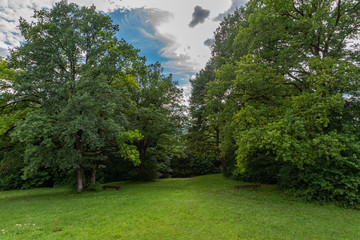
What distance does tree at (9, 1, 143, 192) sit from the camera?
1055cm

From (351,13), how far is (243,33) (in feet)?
19.0

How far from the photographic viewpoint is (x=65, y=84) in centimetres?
1147

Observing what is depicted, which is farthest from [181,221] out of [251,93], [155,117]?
[155,117]

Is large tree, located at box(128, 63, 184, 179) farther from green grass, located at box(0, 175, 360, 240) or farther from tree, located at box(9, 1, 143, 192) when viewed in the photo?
green grass, located at box(0, 175, 360, 240)

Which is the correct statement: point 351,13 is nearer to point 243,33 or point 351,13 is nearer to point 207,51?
point 243,33

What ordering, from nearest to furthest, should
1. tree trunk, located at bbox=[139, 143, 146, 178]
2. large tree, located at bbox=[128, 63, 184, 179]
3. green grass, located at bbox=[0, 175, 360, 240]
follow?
green grass, located at bbox=[0, 175, 360, 240] → large tree, located at bbox=[128, 63, 184, 179] → tree trunk, located at bbox=[139, 143, 146, 178]

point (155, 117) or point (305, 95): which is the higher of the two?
point (155, 117)

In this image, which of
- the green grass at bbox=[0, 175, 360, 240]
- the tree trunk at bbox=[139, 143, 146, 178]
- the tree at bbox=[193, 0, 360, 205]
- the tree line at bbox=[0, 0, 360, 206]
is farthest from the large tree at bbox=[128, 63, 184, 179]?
the green grass at bbox=[0, 175, 360, 240]

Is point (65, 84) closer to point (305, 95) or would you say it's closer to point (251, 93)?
point (251, 93)

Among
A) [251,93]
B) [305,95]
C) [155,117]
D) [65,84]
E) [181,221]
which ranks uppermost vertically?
[65,84]

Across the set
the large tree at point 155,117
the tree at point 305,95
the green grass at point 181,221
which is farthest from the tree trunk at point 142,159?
the green grass at point 181,221

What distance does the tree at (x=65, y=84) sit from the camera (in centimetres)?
1055

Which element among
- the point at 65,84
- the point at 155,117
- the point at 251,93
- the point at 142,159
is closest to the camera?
the point at 65,84

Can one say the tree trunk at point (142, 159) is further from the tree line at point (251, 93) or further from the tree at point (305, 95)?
Answer: the tree at point (305, 95)
